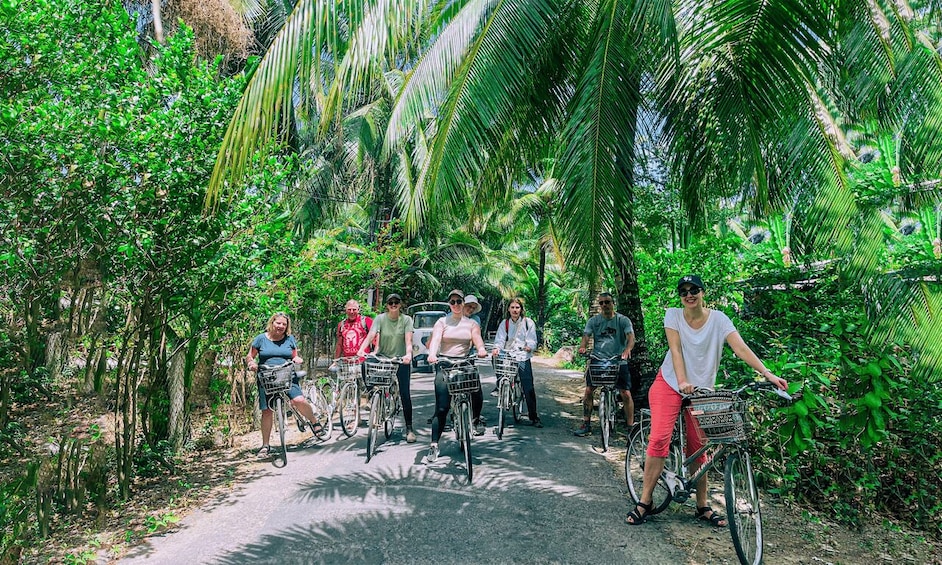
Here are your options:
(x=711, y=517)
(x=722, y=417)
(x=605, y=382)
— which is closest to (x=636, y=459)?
(x=711, y=517)

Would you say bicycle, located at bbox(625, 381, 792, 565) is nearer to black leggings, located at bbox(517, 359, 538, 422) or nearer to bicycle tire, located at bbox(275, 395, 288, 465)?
black leggings, located at bbox(517, 359, 538, 422)

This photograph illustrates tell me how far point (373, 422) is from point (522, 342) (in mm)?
2522

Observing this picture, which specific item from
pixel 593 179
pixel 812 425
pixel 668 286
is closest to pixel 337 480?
pixel 593 179

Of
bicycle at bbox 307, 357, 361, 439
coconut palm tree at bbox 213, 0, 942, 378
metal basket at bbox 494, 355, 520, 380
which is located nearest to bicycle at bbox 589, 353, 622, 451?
metal basket at bbox 494, 355, 520, 380

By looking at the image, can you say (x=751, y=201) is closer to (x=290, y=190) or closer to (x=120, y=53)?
(x=290, y=190)

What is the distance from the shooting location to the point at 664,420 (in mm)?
4422

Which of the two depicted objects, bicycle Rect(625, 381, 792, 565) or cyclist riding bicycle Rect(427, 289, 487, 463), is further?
cyclist riding bicycle Rect(427, 289, 487, 463)

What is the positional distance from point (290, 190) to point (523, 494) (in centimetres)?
491

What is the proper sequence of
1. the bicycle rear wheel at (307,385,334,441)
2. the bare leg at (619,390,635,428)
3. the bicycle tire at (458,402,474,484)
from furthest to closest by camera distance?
the bicycle rear wheel at (307,385,334,441)
the bare leg at (619,390,635,428)
the bicycle tire at (458,402,474,484)

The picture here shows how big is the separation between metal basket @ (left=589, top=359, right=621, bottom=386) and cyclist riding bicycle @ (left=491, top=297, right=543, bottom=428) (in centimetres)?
127

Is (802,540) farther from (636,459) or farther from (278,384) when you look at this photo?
(278,384)

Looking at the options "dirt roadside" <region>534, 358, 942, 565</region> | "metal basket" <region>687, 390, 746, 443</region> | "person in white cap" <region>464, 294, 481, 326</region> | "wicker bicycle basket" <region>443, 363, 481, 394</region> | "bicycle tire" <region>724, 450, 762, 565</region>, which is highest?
"person in white cap" <region>464, 294, 481, 326</region>

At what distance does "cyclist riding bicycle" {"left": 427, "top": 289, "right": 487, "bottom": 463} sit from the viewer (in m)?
6.46

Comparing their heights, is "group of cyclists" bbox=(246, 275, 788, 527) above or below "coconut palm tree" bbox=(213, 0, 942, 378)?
below
